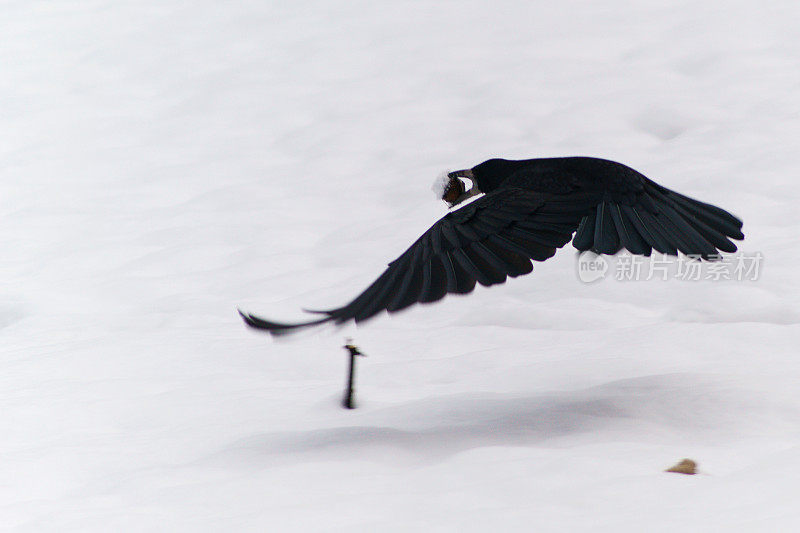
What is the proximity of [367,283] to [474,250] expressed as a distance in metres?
2.43

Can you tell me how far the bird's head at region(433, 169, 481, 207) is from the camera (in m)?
4.17

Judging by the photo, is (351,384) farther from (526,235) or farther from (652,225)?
(652,225)

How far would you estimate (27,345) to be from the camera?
4.90 m

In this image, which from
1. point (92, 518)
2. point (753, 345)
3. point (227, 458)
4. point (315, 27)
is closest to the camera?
point (92, 518)

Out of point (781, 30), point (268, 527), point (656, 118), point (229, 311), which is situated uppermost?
point (781, 30)

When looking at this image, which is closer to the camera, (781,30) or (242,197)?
(242,197)

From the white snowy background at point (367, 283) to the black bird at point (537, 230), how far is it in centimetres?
50

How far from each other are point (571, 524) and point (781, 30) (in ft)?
25.2

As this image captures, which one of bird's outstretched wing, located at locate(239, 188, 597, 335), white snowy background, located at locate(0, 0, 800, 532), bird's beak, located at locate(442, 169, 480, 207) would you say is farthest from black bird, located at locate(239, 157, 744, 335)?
white snowy background, located at locate(0, 0, 800, 532)

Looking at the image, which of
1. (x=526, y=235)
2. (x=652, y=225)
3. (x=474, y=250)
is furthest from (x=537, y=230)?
(x=652, y=225)

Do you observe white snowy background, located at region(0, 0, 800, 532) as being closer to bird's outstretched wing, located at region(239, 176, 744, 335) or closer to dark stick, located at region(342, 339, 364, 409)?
dark stick, located at region(342, 339, 364, 409)

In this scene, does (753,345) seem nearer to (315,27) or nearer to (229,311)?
(229,311)

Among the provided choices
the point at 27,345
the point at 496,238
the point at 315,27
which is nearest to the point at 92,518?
the point at 496,238

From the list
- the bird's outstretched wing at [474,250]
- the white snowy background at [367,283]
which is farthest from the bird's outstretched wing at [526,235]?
the white snowy background at [367,283]
